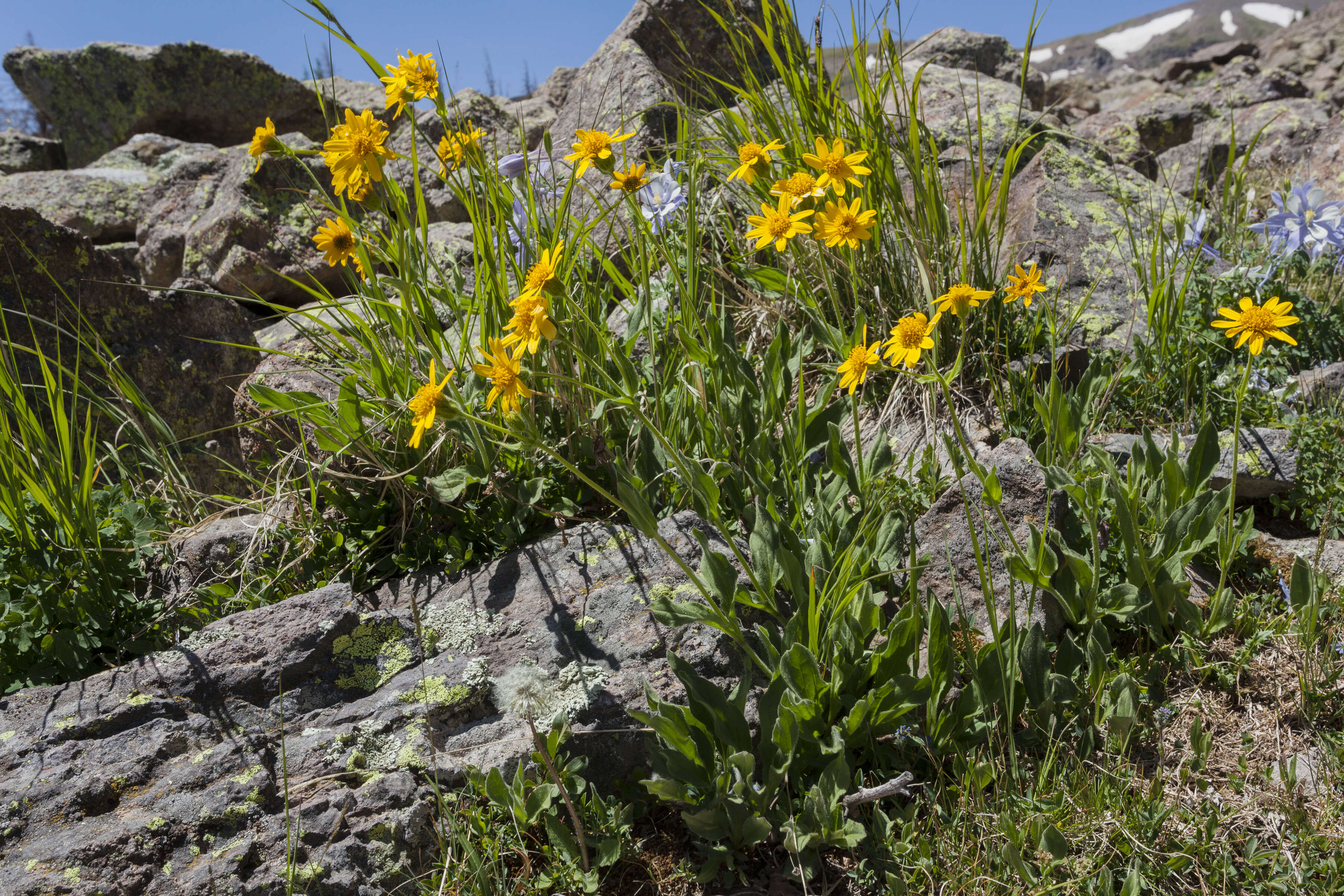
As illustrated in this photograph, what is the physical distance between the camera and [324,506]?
8.59ft

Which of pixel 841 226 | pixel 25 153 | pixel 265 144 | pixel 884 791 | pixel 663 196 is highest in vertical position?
pixel 25 153

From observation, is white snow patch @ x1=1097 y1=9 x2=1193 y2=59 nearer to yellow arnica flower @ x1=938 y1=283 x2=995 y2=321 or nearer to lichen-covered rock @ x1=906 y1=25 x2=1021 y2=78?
lichen-covered rock @ x1=906 y1=25 x2=1021 y2=78

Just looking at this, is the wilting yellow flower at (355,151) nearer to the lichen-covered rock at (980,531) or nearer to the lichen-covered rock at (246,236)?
the lichen-covered rock at (980,531)

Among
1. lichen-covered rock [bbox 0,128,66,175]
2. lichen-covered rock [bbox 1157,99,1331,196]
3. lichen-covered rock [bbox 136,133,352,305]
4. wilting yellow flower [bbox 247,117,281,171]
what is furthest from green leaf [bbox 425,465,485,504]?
lichen-covered rock [bbox 0,128,66,175]

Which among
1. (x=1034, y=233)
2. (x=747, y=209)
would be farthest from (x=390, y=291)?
(x=1034, y=233)

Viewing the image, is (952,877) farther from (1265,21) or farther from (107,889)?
(1265,21)

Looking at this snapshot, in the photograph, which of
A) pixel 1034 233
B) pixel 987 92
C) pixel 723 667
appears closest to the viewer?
pixel 723 667

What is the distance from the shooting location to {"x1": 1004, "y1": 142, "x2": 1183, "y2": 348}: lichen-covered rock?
311 cm

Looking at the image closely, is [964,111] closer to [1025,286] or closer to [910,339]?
[1025,286]

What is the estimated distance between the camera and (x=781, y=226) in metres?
2.08

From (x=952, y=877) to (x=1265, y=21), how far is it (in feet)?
802

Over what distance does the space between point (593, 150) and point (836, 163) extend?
68 cm

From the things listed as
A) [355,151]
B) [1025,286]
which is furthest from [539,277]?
[1025,286]

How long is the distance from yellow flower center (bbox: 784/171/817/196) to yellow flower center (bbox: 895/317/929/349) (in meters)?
0.56
